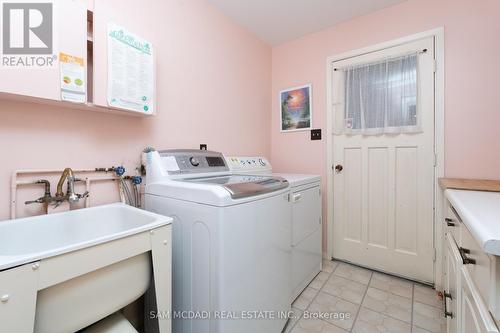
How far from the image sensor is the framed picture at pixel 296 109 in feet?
8.21

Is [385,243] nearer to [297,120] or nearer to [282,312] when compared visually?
[282,312]

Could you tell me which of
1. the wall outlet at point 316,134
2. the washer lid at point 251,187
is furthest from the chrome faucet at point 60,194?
the wall outlet at point 316,134

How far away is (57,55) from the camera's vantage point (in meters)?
0.99

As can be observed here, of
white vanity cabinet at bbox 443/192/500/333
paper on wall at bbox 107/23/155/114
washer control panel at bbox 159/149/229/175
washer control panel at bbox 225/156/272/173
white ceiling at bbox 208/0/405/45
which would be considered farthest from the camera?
white ceiling at bbox 208/0/405/45

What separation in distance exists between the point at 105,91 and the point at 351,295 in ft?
7.22

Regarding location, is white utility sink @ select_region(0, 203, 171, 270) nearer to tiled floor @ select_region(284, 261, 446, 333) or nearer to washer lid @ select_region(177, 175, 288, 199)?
washer lid @ select_region(177, 175, 288, 199)

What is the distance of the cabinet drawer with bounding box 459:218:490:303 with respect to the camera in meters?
0.61

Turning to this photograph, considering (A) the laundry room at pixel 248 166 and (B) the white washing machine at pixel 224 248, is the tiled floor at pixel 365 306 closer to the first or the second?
(A) the laundry room at pixel 248 166

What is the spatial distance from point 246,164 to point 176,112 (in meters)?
0.73

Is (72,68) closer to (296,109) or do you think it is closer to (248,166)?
(248,166)

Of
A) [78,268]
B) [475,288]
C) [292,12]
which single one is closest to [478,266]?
[475,288]

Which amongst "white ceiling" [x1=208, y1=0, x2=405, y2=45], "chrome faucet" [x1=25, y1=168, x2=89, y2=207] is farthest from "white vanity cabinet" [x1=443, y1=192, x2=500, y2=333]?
"white ceiling" [x1=208, y1=0, x2=405, y2=45]

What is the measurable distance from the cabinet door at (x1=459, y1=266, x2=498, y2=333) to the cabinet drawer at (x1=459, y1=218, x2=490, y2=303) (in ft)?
0.09

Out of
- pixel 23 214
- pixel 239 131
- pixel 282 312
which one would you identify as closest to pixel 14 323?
pixel 23 214
